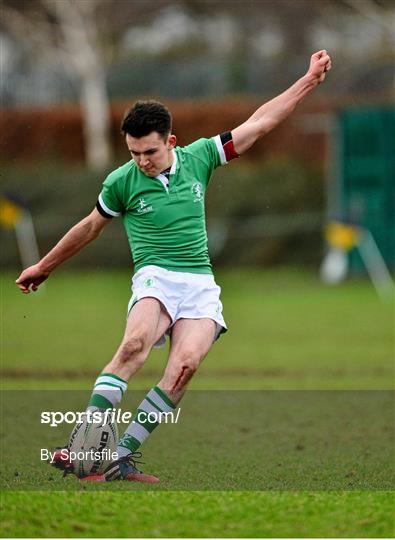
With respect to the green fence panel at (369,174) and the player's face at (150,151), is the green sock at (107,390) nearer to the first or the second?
the player's face at (150,151)

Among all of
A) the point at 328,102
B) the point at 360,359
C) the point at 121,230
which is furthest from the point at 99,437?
the point at 328,102

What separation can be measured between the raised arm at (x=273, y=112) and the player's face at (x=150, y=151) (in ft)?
1.71

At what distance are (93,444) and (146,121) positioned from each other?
1.83m

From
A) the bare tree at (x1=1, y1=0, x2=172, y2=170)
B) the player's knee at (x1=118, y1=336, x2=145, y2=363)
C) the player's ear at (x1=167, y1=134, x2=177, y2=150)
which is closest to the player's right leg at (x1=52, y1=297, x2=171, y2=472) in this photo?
the player's knee at (x1=118, y1=336, x2=145, y2=363)

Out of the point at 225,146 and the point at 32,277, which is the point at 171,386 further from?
the point at 225,146

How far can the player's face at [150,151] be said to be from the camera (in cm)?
732

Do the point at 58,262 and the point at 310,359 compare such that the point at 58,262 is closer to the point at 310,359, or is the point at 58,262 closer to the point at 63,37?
the point at 310,359

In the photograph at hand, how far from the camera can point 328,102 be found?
33.3m

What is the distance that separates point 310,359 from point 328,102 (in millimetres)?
17851

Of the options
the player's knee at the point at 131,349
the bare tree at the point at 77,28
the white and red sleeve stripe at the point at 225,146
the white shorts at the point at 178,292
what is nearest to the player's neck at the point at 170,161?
the white and red sleeve stripe at the point at 225,146

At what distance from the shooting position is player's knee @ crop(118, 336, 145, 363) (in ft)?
23.5

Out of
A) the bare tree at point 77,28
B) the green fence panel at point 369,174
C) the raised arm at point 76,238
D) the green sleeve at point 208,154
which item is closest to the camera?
the raised arm at point 76,238

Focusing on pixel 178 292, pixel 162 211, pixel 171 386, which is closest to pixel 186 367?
pixel 171 386

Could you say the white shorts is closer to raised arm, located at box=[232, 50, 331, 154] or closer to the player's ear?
the player's ear
